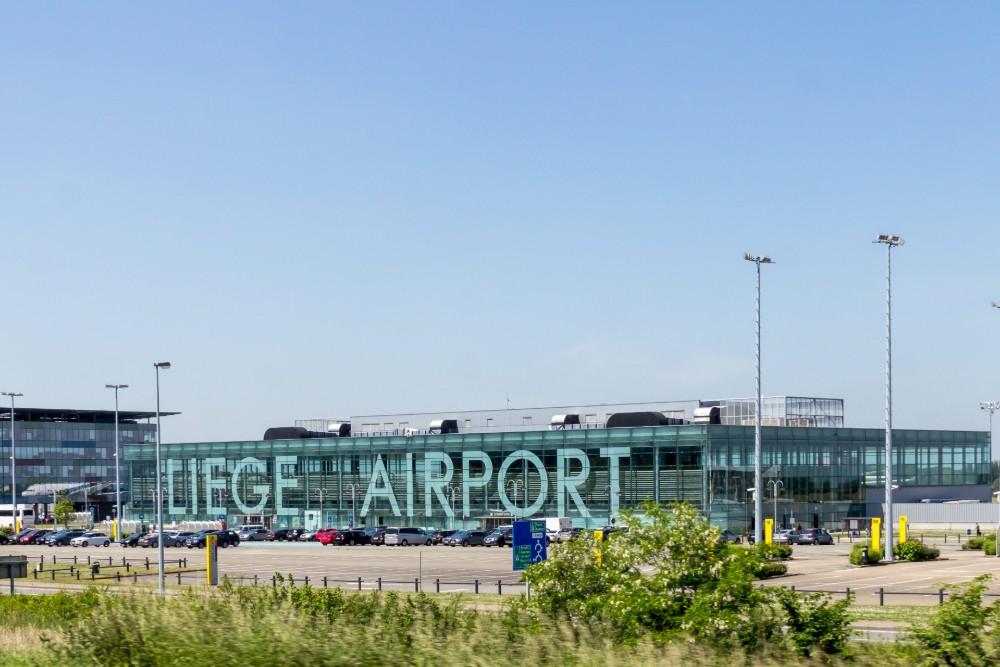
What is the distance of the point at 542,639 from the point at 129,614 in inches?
268

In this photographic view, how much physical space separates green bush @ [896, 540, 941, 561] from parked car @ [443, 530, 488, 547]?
31.6 meters

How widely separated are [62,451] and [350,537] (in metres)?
103

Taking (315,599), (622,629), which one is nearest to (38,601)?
(315,599)

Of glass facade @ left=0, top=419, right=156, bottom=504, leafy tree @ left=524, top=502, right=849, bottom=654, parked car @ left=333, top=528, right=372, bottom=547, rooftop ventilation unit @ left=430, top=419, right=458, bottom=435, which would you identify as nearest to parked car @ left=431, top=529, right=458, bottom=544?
parked car @ left=333, top=528, right=372, bottom=547

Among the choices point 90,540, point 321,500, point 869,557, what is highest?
point 869,557

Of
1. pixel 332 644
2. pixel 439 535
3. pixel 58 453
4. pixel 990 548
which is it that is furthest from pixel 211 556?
pixel 58 453

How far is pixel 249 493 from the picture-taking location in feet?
375

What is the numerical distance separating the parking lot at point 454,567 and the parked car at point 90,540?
240cm

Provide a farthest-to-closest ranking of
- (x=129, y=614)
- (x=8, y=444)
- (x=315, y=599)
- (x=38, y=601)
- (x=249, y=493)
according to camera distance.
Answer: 1. (x=8, y=444)
2. (x=249, y=493)
3. (x=38, y=601)
4. (x=315, y=599)
5. (x=129, y=614)

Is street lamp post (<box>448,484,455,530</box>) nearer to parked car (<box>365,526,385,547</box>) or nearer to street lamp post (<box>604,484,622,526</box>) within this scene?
parked car (<box>365,526,385,547</box>)

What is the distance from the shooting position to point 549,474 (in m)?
98.9

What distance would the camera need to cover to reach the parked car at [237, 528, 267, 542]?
99438 mm

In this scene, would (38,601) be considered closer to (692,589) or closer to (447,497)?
(692,589)

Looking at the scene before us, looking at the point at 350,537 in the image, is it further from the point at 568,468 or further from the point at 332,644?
the point at 332,644
